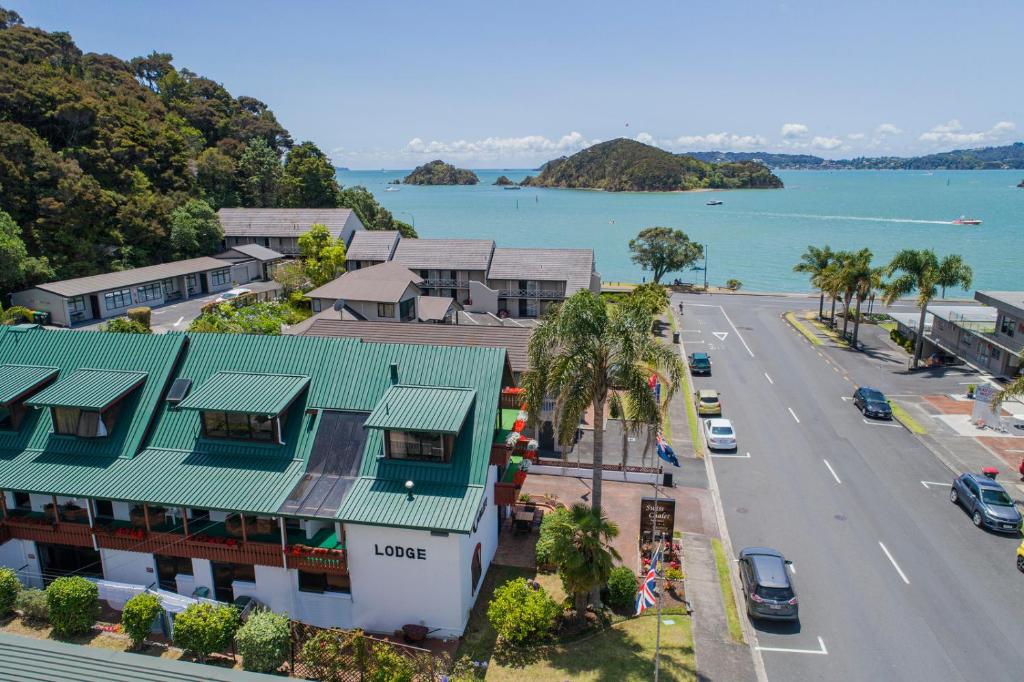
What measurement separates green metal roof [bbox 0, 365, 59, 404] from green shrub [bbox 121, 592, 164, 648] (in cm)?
1077

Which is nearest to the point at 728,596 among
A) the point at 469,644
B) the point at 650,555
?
the point at 650,555

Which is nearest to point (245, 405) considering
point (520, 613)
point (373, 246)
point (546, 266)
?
point (520, 613)

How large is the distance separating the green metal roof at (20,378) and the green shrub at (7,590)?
6820 millimetres

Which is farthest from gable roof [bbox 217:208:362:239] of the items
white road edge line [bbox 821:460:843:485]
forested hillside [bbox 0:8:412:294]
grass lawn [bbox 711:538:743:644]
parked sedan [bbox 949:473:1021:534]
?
parked sedan [bbox 949:473:1021:534]

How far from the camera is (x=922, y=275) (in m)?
52.8

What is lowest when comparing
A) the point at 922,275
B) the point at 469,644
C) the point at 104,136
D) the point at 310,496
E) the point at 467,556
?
the point at 469,644

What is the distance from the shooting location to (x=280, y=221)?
90.2 metres

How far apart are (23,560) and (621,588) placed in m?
23.6

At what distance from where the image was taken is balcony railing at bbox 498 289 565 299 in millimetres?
70412

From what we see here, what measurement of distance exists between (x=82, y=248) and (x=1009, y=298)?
8771 cm

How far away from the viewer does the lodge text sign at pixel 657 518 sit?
1091 inches

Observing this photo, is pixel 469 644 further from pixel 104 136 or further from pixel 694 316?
pixel 104 136

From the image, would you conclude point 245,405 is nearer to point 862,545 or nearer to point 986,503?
point 862,545

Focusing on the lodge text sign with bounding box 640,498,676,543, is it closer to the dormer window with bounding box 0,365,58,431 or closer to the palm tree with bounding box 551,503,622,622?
the palm tree with bounding box 551,503,622,622
